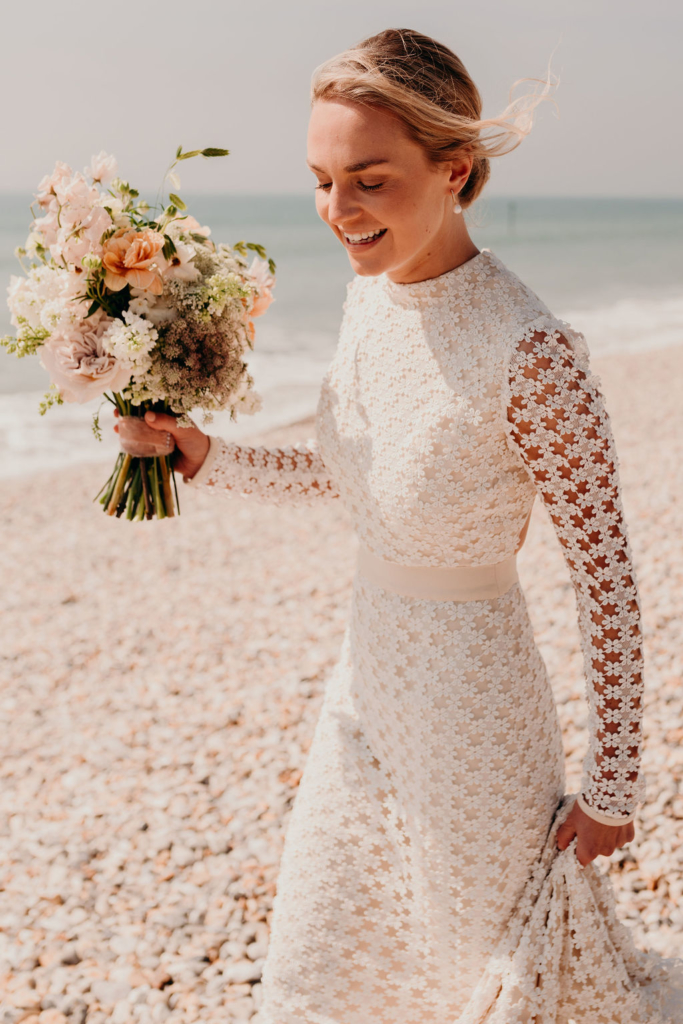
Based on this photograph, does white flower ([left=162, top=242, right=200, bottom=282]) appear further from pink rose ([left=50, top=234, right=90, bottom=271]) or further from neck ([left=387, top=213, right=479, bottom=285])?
neck ([left=387, top=213, right=479, bottom=285])

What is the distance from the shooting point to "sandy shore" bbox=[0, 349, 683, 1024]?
126 inches

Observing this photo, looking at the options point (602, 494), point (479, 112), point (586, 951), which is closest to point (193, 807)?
point (586, 951)

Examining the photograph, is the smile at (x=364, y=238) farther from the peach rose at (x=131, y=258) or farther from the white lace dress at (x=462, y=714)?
the peach rose at (x=131, y=258)

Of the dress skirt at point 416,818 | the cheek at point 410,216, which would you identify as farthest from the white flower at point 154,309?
the dress skirt at point 416,818

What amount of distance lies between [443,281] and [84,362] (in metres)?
0.98

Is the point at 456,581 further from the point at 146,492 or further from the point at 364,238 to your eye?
the point at 146,492

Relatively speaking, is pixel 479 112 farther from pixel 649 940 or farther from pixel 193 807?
pixel 193 807

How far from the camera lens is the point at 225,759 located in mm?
4430

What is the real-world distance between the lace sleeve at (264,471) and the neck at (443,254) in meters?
0.69

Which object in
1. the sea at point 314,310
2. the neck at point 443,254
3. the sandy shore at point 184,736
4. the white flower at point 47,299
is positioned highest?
the sea at point 314,310

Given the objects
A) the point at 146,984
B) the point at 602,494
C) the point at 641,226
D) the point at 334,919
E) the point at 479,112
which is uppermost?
the point at 641,226

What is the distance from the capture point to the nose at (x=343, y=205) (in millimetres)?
1904

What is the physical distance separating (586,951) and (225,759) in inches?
104

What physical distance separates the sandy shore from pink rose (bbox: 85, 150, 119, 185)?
2792 mm
